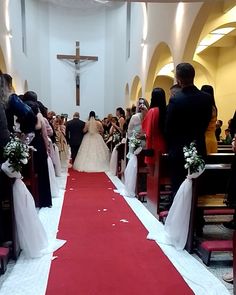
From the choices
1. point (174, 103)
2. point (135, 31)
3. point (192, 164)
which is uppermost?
point (135, 31)

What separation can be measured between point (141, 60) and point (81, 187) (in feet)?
21.7

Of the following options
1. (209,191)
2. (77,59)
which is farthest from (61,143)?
(77,59)

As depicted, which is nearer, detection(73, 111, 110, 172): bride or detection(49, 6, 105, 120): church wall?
detection(73, 111, 110, 172): bride

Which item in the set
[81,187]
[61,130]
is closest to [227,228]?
[81,187]

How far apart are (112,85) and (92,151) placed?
9.04 metres

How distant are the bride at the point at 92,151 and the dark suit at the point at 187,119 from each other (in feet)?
17.3

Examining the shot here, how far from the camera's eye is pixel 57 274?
2.62m

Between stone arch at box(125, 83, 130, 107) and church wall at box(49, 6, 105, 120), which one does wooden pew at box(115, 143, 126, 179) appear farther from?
church wall at box(49, 6, 105, 120)

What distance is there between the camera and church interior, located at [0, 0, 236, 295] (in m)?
2.60

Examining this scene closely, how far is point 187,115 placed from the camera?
318cm

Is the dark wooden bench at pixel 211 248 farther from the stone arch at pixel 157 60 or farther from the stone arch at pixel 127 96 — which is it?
the stone arch at pixel 127 96

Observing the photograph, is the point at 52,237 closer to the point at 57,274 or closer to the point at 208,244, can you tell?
the point at 57,274

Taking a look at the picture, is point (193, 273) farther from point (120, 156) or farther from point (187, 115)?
point (120, 156)

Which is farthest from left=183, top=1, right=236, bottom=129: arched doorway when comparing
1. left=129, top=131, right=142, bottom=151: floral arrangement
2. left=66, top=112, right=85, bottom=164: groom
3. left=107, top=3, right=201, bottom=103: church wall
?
left=66, top=112, right=85, bottom=164: groom
